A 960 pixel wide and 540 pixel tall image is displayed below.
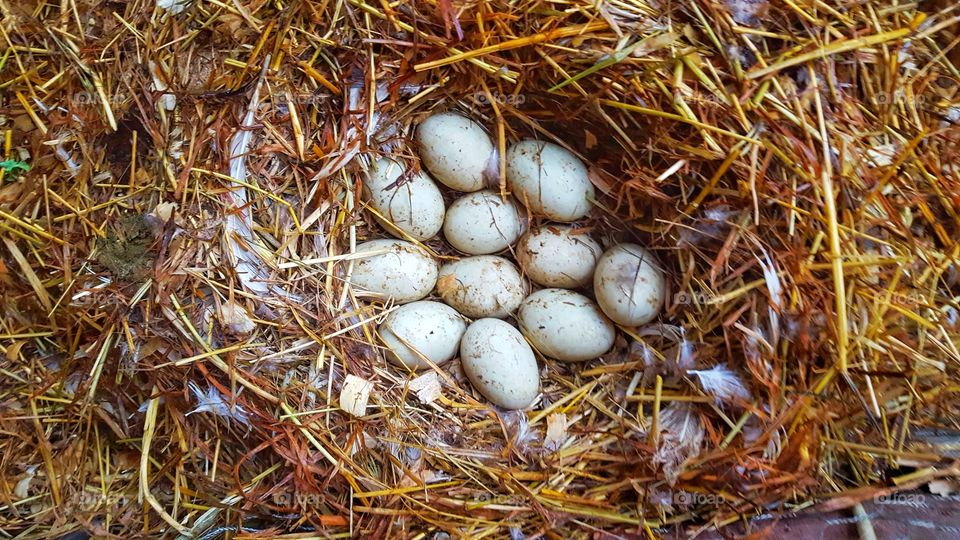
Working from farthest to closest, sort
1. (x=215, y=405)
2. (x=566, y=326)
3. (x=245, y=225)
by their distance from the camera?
(x=566, y=326), (x=245, y=225), (x=215, y=405)

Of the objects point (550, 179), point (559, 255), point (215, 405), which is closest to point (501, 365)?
point (559, 255)

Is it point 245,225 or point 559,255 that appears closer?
point 245,225

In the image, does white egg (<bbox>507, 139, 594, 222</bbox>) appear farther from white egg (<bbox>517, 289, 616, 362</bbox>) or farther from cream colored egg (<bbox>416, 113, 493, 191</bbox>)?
white egg (<bbox>517, 289, 616, 362</bbox>)

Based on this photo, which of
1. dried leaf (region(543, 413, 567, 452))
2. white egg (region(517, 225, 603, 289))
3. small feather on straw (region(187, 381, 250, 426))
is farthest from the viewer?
white egg (region(517, 225, 603, 289))

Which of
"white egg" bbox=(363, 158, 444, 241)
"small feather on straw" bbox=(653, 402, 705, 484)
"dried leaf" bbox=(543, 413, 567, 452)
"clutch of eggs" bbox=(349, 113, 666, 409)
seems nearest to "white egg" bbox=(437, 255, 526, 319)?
"clutch of eggs" bbox=(349, 113, 666, 409)

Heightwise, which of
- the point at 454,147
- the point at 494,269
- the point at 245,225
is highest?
the point at 454,147

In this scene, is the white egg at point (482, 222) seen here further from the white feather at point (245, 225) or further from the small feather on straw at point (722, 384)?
the small feather on straw at point (722, 384)

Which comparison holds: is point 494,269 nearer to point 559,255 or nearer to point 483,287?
point 483,287
